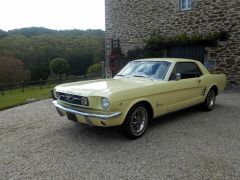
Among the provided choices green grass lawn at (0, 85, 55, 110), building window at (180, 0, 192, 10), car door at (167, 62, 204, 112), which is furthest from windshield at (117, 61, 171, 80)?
building window at (180, 0, 192, 10)

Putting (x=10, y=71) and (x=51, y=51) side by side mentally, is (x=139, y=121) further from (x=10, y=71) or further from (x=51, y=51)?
(x=51, y=51)

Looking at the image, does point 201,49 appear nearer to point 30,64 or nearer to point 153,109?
point 153,109

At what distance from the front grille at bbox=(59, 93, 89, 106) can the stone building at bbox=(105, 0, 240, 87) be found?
8774mm

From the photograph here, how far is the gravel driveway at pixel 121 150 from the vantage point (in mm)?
3420

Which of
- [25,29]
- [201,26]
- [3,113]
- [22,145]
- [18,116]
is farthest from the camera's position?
[25,29]

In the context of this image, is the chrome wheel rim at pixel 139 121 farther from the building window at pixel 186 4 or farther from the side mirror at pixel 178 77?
the building window at pixel 186 4

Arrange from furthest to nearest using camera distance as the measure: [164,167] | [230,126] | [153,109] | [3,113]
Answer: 1. [3,113]
2. [230,126]
3. [153,109]
4. [164,167]

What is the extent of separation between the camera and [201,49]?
11945 millimetres

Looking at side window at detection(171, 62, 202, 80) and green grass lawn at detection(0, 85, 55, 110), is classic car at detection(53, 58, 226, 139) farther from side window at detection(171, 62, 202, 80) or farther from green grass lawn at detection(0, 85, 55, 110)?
green grass lawn at detection(0, 85, 55, 110)

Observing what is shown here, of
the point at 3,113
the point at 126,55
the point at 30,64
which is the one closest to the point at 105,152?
the point at 3,113

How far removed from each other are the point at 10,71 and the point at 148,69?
35702 millimetres

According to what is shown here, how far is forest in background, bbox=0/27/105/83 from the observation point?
147 ft

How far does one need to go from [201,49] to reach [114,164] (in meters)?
9.73

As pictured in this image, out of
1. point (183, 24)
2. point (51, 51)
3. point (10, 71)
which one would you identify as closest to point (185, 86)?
point (183, 24)
